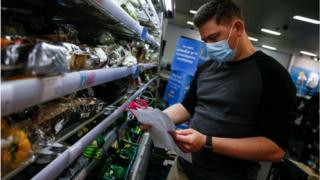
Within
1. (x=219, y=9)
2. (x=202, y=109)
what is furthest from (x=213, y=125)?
(x=219, y=9)

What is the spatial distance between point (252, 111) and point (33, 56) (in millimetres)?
1228

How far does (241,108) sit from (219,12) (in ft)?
1.74

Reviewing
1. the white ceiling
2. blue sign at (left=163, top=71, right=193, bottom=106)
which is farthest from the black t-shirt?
the white ceiling

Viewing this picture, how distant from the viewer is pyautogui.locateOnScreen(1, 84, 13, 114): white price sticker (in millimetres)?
672

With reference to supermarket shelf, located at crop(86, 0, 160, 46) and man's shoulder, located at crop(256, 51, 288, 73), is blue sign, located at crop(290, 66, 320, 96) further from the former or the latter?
supermarket shelf, located at crop(86, 0, 160, 46)

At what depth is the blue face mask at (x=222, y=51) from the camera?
184 cm

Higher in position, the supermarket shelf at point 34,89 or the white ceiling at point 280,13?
the white ceiling at point 280,13

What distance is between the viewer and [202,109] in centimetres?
196

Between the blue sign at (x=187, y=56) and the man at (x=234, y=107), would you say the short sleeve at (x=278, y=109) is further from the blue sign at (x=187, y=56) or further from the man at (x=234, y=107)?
the blue sign at (x=187, y=56)

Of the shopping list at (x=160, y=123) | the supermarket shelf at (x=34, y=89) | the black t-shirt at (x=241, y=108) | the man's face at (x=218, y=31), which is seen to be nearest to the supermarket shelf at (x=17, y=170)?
the supermarket shelf at (x=34, y=89)

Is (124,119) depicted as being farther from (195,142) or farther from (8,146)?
(8,146)

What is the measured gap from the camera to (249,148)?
163 cm

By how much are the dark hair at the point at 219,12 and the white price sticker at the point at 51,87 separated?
1081mm

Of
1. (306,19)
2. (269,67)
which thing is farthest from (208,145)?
(306,19)
